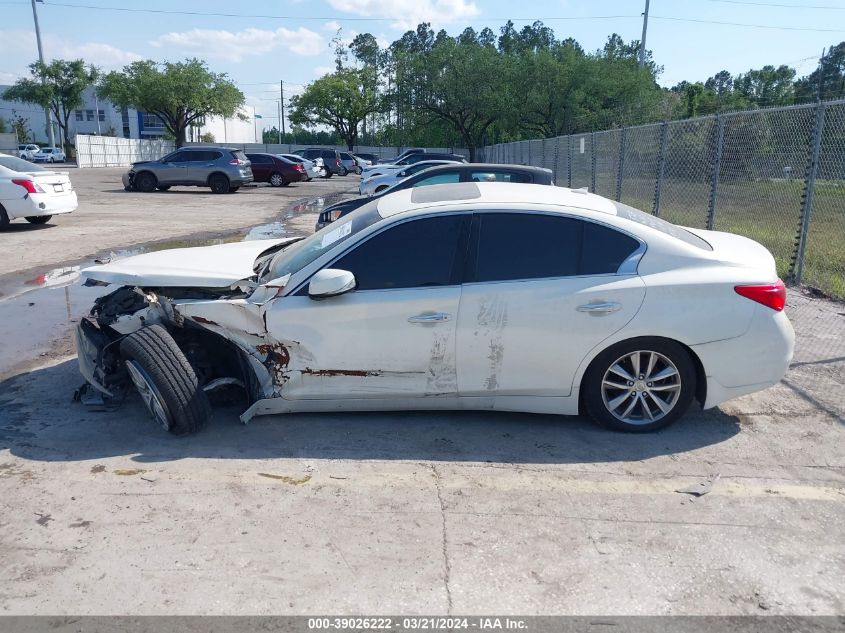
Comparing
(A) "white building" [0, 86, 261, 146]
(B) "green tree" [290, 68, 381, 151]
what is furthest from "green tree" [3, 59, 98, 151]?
(A) "white building" [0, 86, 261, 146]

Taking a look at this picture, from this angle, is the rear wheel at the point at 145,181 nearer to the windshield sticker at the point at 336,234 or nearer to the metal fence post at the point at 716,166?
the metal fence post at the point at 716,166

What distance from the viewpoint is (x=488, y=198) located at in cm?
478

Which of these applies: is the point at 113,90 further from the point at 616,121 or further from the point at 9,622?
the point at 9,622

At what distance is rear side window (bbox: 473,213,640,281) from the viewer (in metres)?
4.50

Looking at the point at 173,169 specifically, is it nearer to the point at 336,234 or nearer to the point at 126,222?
the point at 126,222

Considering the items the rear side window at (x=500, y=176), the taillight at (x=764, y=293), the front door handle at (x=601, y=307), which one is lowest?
the front door handle at (x=601, y=307)

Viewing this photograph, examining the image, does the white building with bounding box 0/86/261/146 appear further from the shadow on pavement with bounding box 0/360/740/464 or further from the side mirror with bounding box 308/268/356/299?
the side mirror with bounding box 308/268/356/299

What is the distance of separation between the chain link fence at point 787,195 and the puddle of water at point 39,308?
6.58m

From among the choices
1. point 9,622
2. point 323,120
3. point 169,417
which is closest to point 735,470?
point 169,417

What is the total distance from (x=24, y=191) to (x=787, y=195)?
44.7ft

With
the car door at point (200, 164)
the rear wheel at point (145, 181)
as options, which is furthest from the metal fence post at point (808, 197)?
the rear wheel at point (145, 181)

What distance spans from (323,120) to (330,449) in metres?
69.6

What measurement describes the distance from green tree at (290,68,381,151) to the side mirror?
6475 centimetres

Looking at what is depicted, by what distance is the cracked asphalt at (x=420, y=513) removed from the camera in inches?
119
